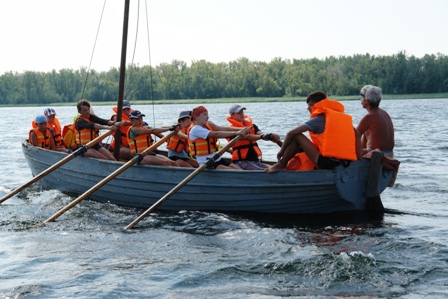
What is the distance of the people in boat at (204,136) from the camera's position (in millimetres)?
10109

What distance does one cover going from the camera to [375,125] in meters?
9.66

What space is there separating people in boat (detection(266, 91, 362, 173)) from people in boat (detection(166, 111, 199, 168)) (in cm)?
232

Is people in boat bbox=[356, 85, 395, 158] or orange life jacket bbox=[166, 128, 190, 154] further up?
people in boat bbox=[356, 85, 395, 158]

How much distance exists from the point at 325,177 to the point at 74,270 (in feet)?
11.7

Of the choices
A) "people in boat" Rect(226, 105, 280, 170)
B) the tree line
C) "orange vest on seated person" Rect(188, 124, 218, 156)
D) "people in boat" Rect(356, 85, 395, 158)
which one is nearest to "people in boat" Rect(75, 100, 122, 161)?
"orange vest on seated person" Rect(188, 124, 218, 156)

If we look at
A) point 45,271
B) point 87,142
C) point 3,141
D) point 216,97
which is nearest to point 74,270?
point 45,271

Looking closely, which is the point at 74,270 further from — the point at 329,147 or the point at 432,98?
the point at 432,98

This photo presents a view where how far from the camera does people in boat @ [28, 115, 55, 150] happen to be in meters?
13.6

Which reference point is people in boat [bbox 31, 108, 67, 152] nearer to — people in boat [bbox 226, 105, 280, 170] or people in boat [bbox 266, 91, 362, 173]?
people in boat [bbox 226, 105, 280, 170]

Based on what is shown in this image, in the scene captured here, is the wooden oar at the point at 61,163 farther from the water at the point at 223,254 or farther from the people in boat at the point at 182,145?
the people in boat at the point at 182,145

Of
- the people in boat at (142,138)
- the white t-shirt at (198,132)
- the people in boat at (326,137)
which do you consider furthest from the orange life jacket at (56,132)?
the people in boat at (326,137)

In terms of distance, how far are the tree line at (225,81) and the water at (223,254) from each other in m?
76.5

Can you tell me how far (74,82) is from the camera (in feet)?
324

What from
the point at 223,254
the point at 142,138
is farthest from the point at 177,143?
the point at 223,254
